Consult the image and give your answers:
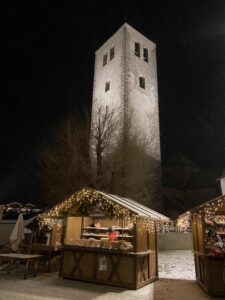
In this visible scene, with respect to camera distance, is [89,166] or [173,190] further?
[173,190]

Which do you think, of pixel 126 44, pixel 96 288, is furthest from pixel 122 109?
pixel 96 288

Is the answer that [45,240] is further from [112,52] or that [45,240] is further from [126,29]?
[126,29]

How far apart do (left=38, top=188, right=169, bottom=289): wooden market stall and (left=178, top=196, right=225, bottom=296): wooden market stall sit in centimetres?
159

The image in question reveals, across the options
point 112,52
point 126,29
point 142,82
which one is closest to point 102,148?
point 142,82

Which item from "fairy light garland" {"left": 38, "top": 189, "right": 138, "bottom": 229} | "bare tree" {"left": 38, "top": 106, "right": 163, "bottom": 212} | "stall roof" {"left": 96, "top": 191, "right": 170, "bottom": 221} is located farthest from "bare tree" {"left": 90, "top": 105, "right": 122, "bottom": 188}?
"stall roof" {"left": 96, "top": 191, "right": 170, "bottom": 221}

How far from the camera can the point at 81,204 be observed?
36.6ft

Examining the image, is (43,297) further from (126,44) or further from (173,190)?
(173,190)

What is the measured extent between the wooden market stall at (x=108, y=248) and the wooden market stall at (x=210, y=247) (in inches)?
62.7

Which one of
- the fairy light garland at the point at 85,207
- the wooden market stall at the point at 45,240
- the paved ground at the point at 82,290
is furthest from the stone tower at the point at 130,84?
the paved ground at the point at 82,290

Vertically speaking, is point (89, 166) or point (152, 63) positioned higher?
point (152, 63)

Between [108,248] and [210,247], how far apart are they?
3314 millimetres

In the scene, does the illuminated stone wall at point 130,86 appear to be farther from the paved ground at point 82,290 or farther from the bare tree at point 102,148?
the paved ground at point 82,290

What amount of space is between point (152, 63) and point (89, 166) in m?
20.7

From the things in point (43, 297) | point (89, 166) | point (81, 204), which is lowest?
point (43, 297)
